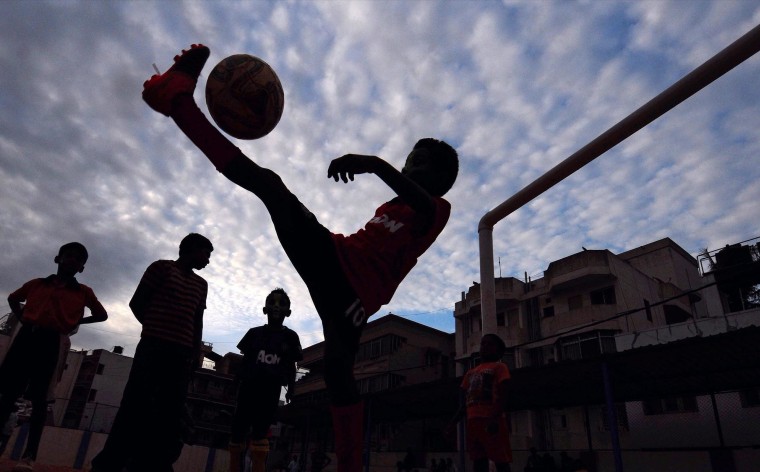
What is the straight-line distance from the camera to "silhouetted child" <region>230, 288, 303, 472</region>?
4.36 metres

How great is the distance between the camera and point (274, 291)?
5336 mm

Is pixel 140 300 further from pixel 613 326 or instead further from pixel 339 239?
pixel 613 326

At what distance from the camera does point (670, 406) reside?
832 inches

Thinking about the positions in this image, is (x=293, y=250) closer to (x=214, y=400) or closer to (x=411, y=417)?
(x=411, y=417)

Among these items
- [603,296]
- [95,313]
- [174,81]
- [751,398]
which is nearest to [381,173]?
[174,81]

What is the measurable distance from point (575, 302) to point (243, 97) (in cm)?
3280

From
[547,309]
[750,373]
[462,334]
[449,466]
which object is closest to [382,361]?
[462,334]

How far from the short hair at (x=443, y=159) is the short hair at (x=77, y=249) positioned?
3.28m

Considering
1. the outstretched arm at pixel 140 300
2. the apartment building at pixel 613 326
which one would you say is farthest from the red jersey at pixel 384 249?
the apartment building at pixel 613 326

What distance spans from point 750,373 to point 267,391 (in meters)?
13.3

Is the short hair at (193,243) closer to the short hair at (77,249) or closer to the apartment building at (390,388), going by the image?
the short hair at (77,249)

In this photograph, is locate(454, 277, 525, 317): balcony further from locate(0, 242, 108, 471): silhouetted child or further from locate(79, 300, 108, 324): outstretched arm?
locate(0, 242, 108, 471): silhouetted child

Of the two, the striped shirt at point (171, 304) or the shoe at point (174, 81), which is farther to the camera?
the striped shirt at point (171, 304)

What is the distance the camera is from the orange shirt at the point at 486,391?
16.7ft
